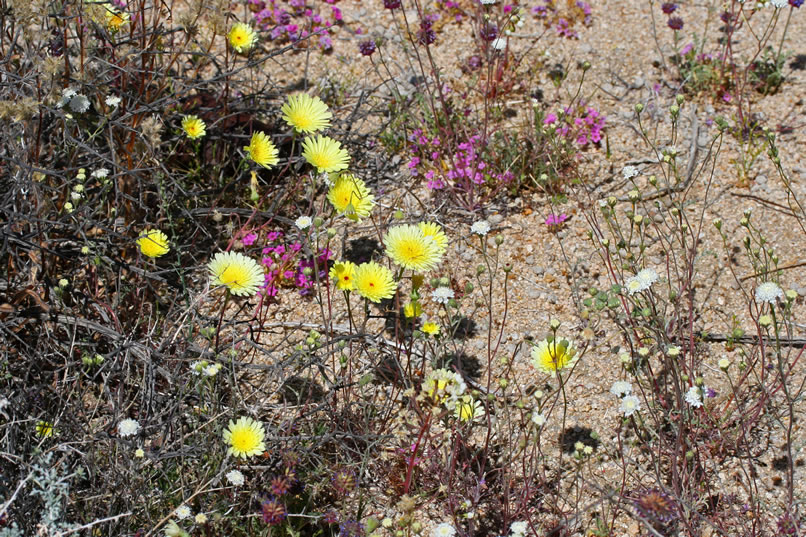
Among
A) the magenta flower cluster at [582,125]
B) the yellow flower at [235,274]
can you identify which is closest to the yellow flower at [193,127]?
the yellow flower at [235,274]

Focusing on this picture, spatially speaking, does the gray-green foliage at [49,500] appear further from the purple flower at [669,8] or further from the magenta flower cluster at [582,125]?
the purple flower at [669,8]

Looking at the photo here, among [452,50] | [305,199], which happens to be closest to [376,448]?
[305,199]

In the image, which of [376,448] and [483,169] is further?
[483,169]

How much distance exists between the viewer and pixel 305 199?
10.3 ft

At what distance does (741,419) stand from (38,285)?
→ 6.79 ft

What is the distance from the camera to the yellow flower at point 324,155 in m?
2.66

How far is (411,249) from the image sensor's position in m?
2.38

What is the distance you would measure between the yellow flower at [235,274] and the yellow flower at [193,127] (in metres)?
0.61

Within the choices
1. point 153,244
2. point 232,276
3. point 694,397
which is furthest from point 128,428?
point 694,397

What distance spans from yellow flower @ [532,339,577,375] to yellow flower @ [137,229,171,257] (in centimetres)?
115

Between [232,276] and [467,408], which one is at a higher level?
[232,276]

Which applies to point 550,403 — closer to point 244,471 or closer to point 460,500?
point 460,500

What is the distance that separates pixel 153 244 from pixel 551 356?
1.25 metres

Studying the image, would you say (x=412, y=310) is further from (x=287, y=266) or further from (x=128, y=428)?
(x=128, y=428)
